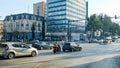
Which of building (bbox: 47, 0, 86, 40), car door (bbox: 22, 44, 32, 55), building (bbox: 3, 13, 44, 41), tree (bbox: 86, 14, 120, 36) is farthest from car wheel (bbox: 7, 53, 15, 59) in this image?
building (bbox: 47, 0, 86, 40)

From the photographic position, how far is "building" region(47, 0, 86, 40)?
128 meters

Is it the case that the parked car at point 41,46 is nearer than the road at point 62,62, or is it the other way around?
the road at point 62,62

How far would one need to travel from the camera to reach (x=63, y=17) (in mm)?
129125

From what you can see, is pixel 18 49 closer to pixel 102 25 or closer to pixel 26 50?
pixel 26 50

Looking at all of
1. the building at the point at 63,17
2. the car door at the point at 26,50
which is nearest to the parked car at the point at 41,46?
the car door at the point at 26,50

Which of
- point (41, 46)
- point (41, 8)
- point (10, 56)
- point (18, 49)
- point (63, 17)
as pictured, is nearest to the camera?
point (10, 56)

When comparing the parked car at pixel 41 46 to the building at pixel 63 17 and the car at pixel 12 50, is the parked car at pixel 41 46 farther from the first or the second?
the building at pixel 63 17

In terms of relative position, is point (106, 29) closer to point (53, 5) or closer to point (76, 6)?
point (76, 6)

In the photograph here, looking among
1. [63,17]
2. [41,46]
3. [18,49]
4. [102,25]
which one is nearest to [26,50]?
[18,49]

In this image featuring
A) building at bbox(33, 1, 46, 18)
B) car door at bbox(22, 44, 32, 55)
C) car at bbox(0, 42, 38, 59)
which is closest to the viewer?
car at bbox(0, 42, 38, 59)

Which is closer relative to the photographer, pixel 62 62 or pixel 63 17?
pixel 62 62

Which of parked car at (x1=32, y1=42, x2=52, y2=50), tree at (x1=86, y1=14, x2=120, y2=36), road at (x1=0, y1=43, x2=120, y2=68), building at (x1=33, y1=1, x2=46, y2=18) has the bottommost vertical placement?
parked car at (x1=32, y1=42, x2=52, y2=50)

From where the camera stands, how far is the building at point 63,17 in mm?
128250

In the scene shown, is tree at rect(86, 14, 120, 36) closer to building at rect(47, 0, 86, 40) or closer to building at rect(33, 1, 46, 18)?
building at rect(47, 0, 86, 40)
